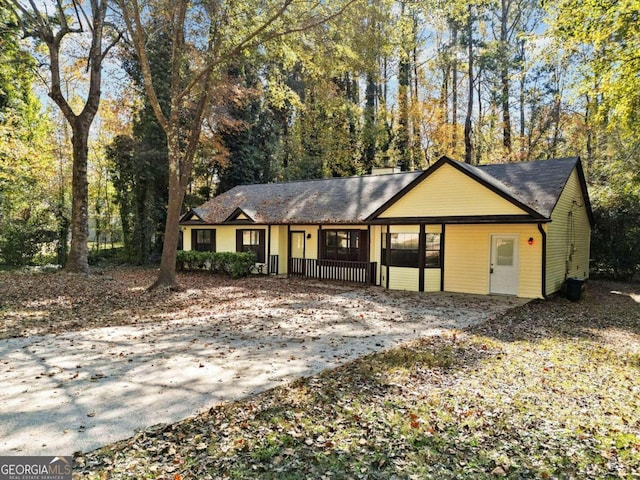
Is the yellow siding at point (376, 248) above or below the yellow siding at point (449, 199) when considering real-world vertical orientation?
below

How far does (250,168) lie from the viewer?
27.3 metres

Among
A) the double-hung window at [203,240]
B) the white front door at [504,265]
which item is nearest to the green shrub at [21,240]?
the double-hung window at [203,240]

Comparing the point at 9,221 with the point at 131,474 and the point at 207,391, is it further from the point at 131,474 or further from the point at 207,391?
the point at 131,474

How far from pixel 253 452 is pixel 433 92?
29814 millimetres

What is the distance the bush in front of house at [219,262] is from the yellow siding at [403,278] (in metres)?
6.96

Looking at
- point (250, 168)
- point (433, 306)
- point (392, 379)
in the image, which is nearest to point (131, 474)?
point (392, 379)

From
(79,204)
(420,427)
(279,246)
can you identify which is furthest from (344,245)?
(420,427)

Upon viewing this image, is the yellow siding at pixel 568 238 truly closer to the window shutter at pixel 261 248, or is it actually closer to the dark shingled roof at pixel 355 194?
the dark shingled roof at pixel 355 194

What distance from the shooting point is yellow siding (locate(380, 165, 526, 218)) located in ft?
41.7

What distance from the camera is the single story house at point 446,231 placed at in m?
12.8

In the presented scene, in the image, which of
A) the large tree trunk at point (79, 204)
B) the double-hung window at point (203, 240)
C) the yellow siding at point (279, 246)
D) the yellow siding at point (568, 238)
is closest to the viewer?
the yellow siding at point (568, 238)

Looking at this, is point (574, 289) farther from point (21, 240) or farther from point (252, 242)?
point (21, 240)

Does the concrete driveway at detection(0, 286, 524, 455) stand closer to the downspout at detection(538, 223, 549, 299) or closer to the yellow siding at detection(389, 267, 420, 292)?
the downspout at detection(538, 223, 549, 299)

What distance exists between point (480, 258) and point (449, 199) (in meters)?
2.25
